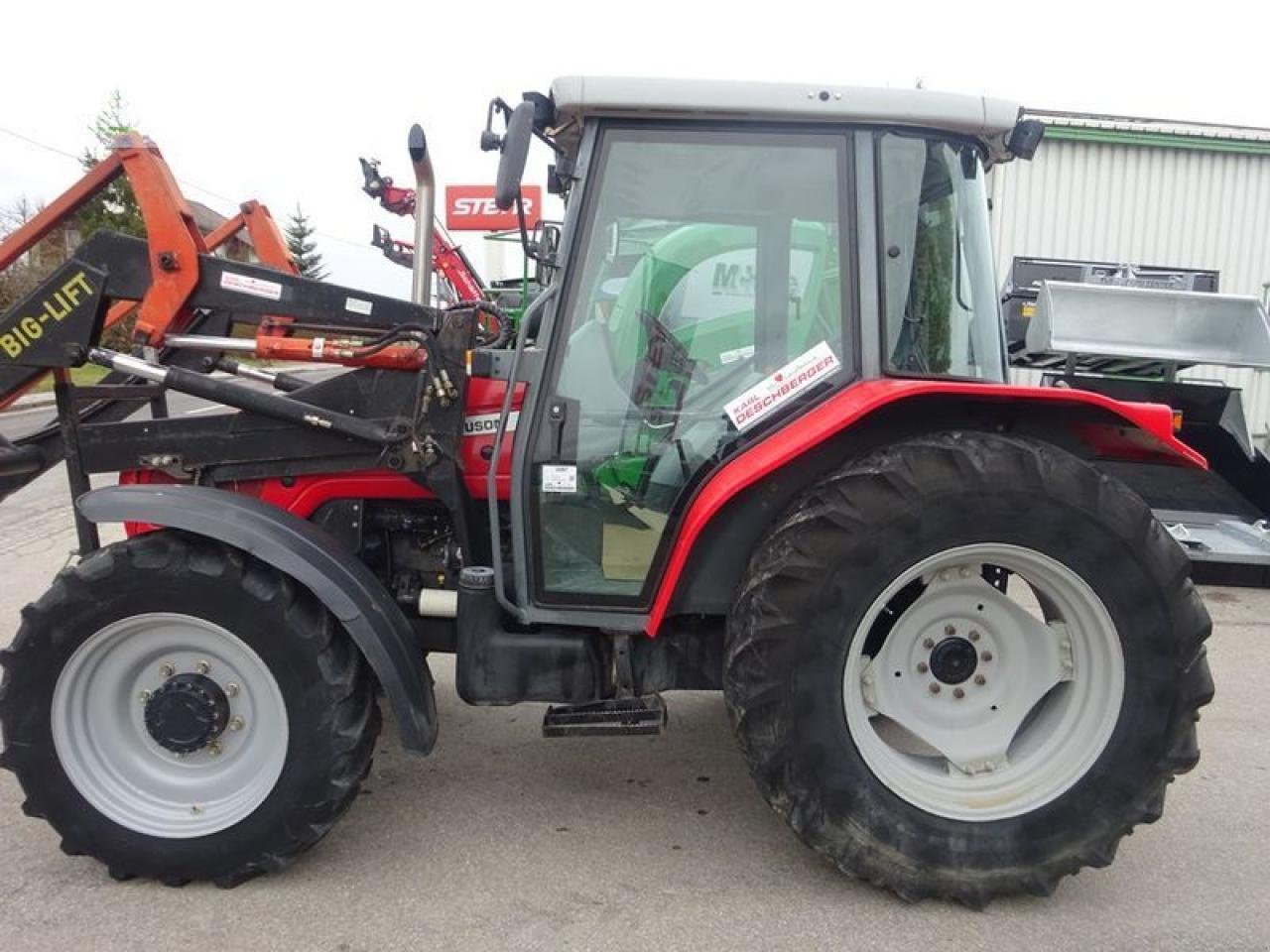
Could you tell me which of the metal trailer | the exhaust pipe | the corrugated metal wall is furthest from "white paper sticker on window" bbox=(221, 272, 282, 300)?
the corrugated metal wall

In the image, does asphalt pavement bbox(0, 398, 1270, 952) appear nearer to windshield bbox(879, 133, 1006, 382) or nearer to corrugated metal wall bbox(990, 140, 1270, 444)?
windshield bbox(879, 133, 1006, 382)

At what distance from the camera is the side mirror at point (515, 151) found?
7.33ft

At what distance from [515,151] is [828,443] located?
1.16m

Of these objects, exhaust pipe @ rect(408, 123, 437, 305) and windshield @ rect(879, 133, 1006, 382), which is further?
exhaust pipe @ rect(408, 123, 437, 305)

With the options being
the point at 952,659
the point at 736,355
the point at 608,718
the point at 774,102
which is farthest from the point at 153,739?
the point at 774,102

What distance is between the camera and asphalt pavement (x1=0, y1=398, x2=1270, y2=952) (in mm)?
2398

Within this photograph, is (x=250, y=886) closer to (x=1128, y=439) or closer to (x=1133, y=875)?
(x=1133, y=875)

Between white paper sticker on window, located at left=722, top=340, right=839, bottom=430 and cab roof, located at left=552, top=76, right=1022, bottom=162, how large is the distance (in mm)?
632

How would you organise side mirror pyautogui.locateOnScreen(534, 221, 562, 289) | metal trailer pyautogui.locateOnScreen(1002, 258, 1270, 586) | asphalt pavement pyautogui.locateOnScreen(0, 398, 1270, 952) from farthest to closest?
1. metal trailer pyautogui.locateOnScreen(1002, 258, 1270, 586)
2. side mirror pyautogui.locateOnScreen(534, 221, 562, 289)
3. asphalt pavement pyautogui.locateOnScreen(0, 398, 1270, 952)

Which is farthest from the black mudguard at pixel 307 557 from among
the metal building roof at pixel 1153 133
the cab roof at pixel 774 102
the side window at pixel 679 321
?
the metal building roof at pixel 1153 133

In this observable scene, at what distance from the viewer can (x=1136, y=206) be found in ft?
30.7

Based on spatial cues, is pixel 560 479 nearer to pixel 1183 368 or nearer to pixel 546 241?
pixel 546 241

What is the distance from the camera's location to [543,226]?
2.96 meters

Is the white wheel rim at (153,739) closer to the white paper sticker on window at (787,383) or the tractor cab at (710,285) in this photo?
the tractor cab at (710,285)
